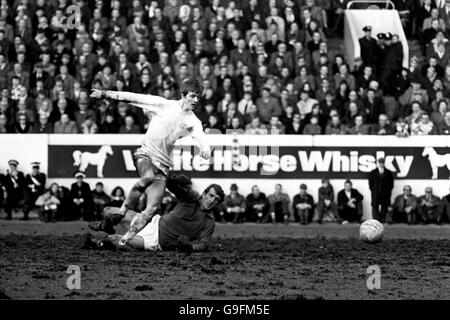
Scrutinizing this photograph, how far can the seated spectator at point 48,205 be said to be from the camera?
77.4 feet

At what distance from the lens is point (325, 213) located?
24297 millimetres

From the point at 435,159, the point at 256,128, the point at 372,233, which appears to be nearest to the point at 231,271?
the point at 372,233

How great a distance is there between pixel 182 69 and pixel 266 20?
2994mm

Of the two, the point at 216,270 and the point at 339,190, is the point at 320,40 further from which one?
the point at 216,270

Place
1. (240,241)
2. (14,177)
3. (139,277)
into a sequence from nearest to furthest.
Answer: (139,277)
(240,241)
(14,177)

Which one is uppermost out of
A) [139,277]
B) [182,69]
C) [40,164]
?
[182,69]

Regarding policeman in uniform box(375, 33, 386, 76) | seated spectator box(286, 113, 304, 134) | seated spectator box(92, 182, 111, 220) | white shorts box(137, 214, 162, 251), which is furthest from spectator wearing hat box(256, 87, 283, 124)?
white shorts box(137, 214, 162, 251)

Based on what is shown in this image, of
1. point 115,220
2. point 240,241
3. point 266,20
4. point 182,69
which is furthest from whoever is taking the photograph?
point 266,20

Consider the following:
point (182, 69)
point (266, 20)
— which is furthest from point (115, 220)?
point (266, 20)

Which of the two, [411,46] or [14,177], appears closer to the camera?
[14,177]

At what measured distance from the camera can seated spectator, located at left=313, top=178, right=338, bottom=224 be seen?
2419cm

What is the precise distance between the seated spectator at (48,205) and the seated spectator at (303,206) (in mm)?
5111

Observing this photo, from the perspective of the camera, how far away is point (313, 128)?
24859 mm

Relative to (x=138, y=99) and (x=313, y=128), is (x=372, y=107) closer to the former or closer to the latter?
(x=313, y=128)
